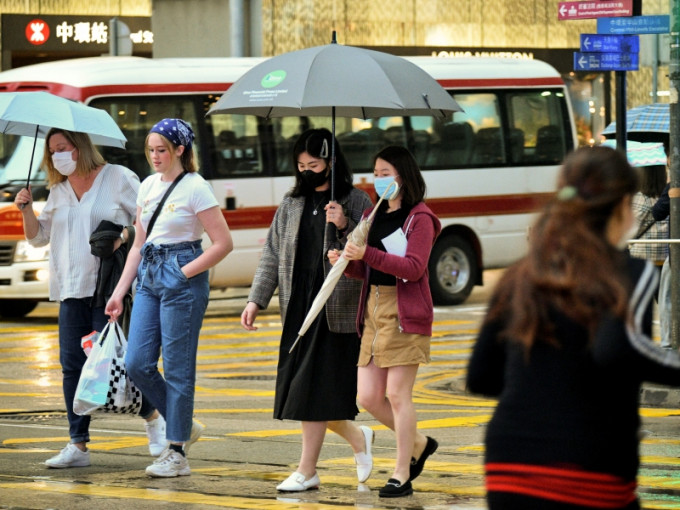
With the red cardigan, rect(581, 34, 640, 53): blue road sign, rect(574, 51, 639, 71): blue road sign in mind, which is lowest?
the red cardigan

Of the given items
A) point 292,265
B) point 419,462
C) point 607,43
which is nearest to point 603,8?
point 607,43

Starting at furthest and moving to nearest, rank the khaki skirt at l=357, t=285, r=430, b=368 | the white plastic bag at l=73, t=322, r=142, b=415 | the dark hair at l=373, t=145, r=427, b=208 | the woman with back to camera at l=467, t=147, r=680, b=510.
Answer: the white plastic bag at l=73, t=322, r=142, b=415 → the dark hair at l=373, t=145, r=427, b=208 → the khaki skirt at l=357, t=285, r=430, b=368 → the woman with back to camera at l=467, t=147, r=680, b=510

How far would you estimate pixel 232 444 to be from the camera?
909cm

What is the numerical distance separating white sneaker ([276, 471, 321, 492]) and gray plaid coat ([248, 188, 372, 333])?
728 millimetres

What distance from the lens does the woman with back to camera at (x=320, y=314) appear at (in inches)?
285

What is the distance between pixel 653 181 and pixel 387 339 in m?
6.44

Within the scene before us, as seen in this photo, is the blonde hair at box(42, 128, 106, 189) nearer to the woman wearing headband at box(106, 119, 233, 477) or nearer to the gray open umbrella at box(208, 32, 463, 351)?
the woman wearing headband at box(106, 119, 233, 477)

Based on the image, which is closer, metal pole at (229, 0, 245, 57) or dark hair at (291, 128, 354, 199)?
dark hair at (291, 128, 354, 199)

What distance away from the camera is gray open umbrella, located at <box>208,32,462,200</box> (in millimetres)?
7297

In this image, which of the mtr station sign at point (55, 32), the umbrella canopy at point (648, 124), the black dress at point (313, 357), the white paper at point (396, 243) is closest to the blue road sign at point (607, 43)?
the umbrella canopy at point (648, 124)

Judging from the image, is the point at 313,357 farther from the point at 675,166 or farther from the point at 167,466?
the point at 675,166

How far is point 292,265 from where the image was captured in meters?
7.34

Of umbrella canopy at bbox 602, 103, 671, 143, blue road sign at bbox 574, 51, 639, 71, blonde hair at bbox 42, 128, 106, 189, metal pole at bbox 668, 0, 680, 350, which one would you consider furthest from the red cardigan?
umbrella canopy at bbox 602, 103, 671, 143

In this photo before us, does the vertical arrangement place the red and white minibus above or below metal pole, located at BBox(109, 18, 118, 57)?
below
